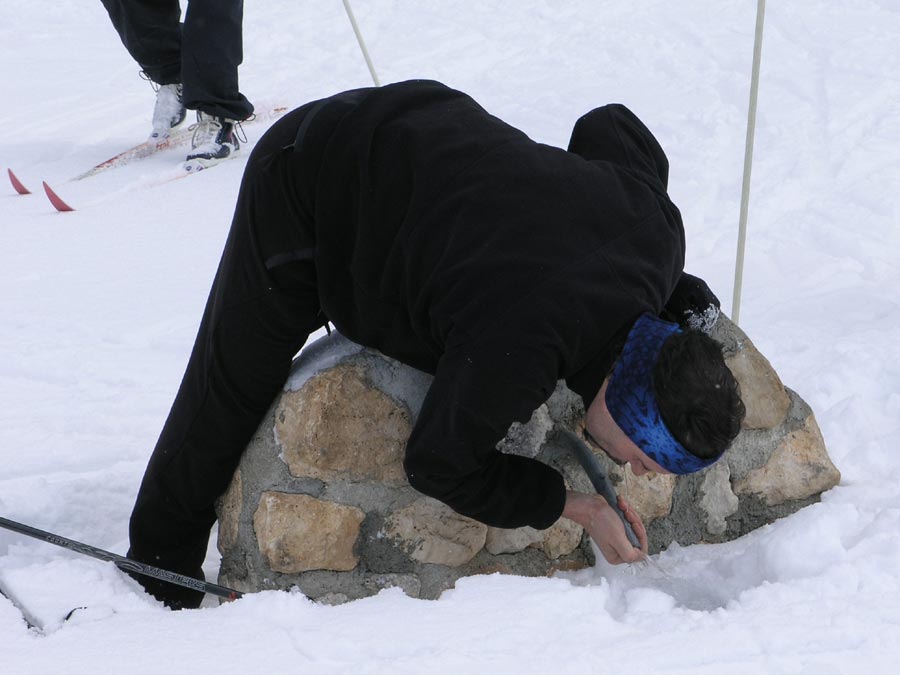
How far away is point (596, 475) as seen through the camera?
1997 mm

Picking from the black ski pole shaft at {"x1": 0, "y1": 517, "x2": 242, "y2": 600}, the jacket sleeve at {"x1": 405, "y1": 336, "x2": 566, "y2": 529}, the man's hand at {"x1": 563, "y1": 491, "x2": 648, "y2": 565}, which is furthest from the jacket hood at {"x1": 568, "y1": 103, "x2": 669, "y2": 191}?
the black ski pole shaft at {"x1": 0, "y1": 517, "x2": 242, "y2": 600}

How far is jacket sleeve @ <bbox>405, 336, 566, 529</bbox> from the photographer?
147 cm

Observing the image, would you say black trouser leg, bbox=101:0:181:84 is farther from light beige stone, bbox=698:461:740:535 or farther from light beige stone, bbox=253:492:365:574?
light beige stone, bbox=698:461:740:535

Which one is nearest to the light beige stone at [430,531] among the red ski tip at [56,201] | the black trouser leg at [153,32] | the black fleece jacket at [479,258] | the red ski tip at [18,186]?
the black fleece jacket at [479,258]

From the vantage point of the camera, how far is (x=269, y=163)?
1797 millimetres

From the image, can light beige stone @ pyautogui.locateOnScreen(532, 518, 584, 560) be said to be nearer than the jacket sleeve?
No

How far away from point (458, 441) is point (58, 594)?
0.89 m

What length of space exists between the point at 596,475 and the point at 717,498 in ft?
1.31

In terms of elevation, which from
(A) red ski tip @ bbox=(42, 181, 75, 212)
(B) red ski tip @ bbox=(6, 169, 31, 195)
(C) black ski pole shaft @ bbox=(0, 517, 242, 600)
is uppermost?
(C) black ski pole shaft @ bbox=(0, 517, 242, 600)

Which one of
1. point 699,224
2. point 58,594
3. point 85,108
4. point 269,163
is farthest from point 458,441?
point 85,108

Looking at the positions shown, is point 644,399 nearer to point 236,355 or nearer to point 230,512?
point 236,355

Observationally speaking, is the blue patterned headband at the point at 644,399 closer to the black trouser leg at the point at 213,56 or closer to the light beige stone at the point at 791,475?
the light beige stone at the point at 791,475

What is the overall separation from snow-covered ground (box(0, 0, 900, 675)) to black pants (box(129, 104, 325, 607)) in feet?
0.60

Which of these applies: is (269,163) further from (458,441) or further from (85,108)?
(85,108)
